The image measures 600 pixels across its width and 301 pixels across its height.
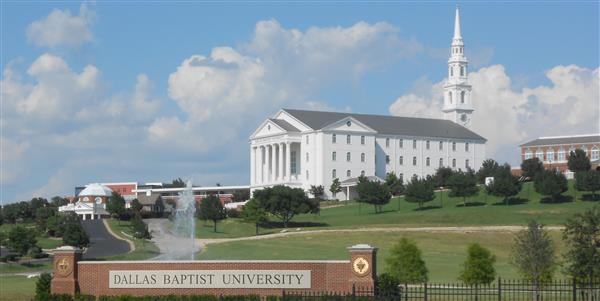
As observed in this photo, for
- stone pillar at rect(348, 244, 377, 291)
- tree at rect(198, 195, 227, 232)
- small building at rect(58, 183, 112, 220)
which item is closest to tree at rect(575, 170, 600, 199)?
tree at rect(198, 195, 227, 232)

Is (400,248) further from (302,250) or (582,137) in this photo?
(582,137)

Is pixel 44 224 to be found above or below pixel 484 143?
below

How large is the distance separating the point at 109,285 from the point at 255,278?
5087mm

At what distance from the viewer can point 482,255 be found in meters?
52.7

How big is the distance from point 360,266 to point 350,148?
113354mm

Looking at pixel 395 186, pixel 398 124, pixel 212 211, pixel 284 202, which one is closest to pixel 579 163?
pixel 395 186

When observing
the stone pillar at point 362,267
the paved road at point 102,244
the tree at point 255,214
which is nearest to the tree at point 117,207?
the paved road at point 102,244

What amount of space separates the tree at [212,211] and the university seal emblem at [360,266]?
6825cm

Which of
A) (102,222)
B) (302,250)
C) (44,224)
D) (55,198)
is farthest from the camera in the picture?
(55,198)

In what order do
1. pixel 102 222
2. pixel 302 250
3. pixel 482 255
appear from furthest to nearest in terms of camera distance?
pixel 102 222 → pixel 302 250 → pixel 482 255

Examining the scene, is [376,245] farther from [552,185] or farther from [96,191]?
[96,191]

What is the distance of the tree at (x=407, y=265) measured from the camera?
176 ft

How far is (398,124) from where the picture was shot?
532ft

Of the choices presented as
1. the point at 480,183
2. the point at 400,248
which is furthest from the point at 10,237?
the point at 480,183
